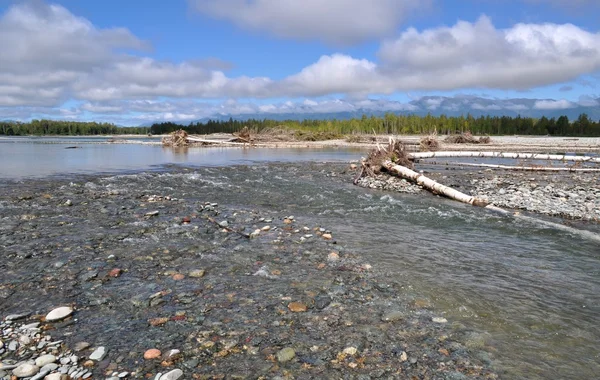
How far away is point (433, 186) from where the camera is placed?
671 inches

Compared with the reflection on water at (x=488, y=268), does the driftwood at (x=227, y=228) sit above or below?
above

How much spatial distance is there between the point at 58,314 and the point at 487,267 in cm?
771

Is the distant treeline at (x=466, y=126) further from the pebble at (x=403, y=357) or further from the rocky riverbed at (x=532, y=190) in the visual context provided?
the pebble at (x=403, y=357)

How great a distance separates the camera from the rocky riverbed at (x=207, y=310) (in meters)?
4.31

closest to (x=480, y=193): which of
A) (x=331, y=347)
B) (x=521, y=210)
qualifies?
(x=521, y=210)

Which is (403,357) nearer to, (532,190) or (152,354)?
(152,354)

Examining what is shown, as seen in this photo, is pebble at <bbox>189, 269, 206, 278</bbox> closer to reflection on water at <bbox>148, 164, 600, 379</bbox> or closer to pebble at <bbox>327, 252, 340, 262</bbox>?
pebble at <bbox>327, 252, 340, 262</bbox>

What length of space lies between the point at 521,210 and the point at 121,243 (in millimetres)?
13222

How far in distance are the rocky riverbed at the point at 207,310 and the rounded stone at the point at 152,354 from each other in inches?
0.9

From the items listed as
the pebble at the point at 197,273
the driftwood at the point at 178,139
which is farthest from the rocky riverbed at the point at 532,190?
the driftwood at the point at 178,139

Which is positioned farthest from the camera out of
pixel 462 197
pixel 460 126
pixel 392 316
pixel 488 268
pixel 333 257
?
pixel 460 126

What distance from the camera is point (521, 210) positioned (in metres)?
13.7

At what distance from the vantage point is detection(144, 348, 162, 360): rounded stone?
441 centimetres

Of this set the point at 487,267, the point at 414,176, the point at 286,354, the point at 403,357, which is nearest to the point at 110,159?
the point at 414,176
